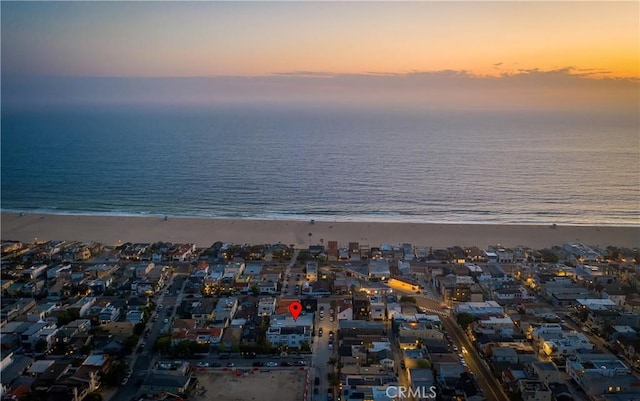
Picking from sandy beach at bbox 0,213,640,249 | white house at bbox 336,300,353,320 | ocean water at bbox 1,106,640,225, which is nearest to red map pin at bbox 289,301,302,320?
white house at bbox 336,300,353,320

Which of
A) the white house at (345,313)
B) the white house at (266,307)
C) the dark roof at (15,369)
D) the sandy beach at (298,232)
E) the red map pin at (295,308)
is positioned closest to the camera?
the dark roof at (15,369)

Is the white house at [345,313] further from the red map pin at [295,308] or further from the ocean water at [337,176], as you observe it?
the ocean water at [337,176]

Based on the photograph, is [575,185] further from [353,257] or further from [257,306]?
[257,306]

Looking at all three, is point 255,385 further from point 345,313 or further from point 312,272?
point 312,272

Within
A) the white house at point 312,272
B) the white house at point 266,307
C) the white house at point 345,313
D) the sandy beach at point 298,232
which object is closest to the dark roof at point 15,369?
the white house at point 266,307

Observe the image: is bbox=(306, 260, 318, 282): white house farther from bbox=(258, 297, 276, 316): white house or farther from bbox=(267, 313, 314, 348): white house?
bbox=(267, 313, 314, 348): white house

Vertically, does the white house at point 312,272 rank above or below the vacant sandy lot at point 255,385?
below
